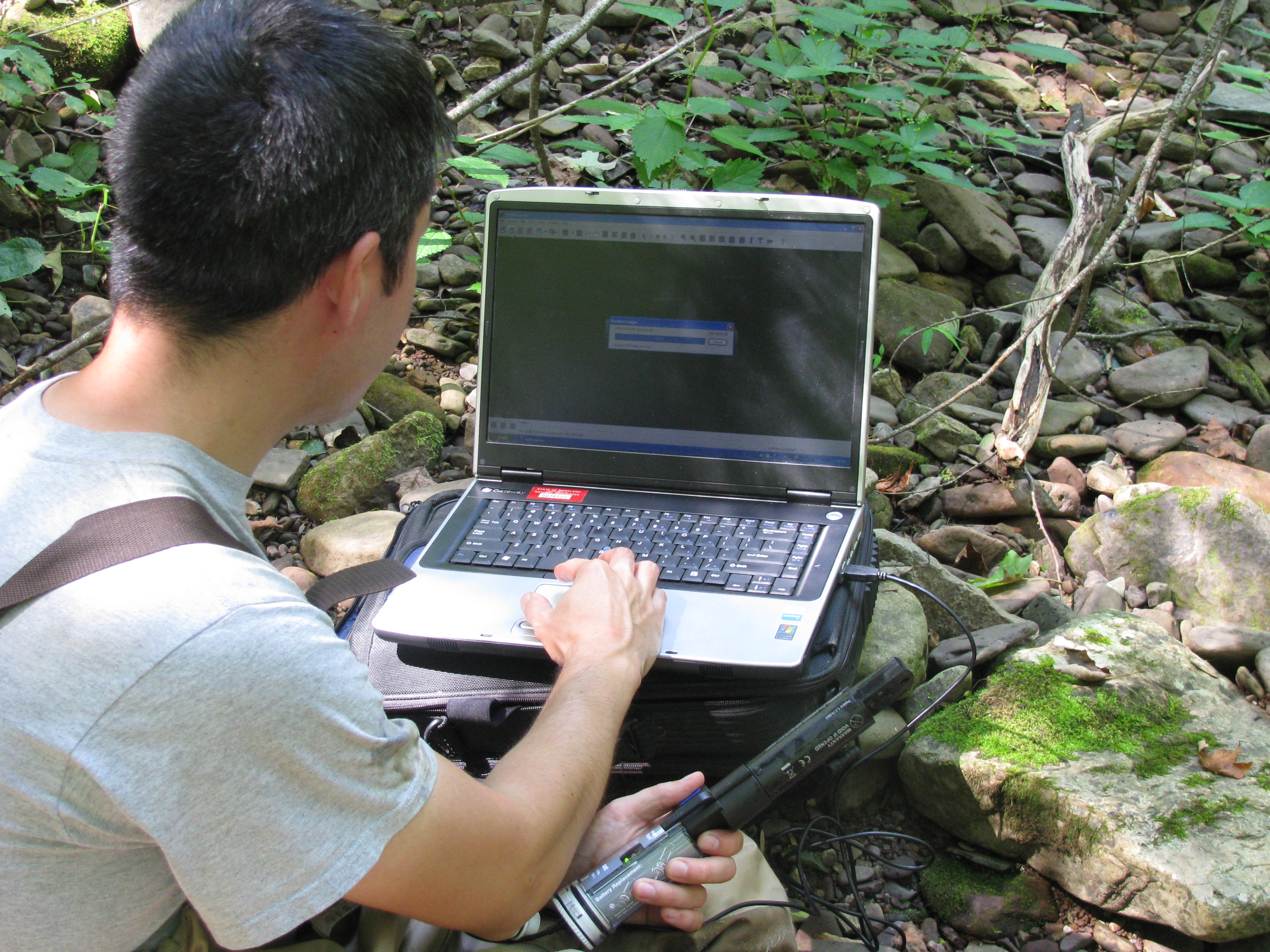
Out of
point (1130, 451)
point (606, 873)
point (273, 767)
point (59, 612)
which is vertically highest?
point (59, 612)

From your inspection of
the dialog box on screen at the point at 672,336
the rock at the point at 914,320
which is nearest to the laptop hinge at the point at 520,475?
the dialog box on screen at the point at 672,336

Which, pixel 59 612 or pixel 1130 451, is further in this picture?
pixel 1130 451

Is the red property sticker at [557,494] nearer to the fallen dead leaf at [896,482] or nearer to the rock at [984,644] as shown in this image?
the rock at [984,644]

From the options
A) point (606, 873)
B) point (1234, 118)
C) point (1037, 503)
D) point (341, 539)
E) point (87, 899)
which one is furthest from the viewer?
point (1234, 118)

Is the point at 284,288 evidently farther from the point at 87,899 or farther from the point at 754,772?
the point at 754,772

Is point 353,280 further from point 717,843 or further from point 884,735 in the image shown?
point 884,735

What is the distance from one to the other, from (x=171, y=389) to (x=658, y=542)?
97 centimetres

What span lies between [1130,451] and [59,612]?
3.23 meters

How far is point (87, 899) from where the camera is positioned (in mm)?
1034

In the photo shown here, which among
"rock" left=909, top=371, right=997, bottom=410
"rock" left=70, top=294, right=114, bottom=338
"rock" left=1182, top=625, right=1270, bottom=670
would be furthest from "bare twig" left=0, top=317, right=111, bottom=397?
"rock" left=1182, top=625, right=1270, bottom=670

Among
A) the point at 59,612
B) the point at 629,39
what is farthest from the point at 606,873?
the point at 629,39

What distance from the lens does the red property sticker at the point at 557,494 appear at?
2.02m

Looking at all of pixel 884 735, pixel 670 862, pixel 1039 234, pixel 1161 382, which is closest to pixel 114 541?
pixel 670 862

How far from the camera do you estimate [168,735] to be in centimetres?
91
